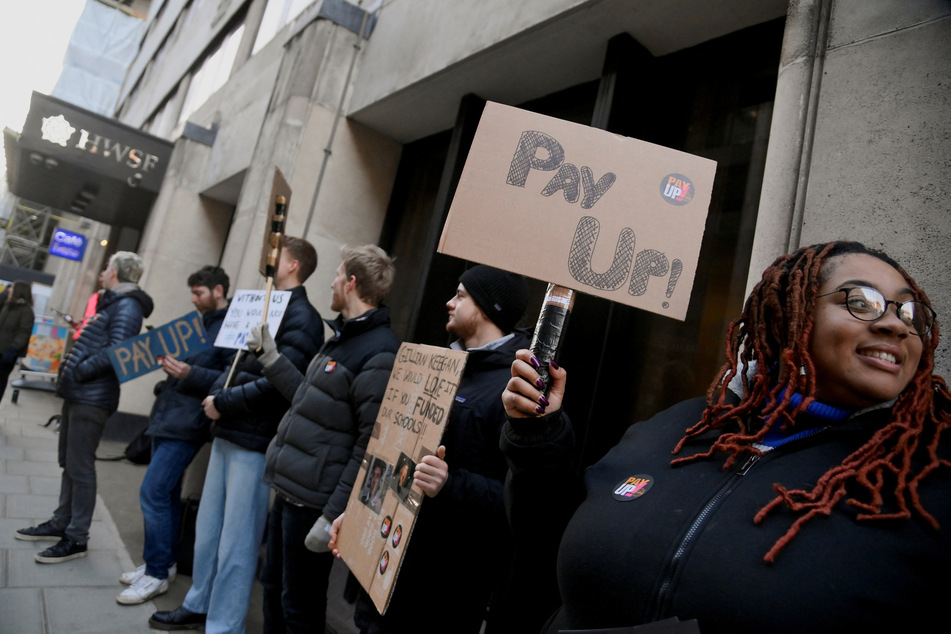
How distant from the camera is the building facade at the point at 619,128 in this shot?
1986 millimetres

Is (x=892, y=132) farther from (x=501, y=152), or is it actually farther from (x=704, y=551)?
(x=704, y=551)

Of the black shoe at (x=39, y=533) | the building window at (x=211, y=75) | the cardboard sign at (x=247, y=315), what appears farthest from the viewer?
the building window at (x=211, y=75)

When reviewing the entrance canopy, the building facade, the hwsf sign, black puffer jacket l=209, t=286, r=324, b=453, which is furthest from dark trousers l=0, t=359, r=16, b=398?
black puffer jacket l=209, t=286, r=324, b=453

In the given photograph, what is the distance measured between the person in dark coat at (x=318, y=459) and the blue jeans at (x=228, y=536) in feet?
1.01

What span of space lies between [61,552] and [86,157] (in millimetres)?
6867

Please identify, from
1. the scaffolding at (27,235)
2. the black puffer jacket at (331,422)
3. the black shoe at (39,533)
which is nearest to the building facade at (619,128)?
the black puffer jacket at (331,422)

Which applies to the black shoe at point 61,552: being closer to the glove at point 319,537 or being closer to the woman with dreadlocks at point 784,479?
the glove at point 319,537

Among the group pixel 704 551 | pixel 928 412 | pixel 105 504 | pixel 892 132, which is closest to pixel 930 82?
pixel 892 132

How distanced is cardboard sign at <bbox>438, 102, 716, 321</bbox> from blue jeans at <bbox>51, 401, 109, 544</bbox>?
3.69 m

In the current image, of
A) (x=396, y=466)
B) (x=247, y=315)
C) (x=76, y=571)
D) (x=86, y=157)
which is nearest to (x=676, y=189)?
(x=396, y=466)

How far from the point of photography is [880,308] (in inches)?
51.3

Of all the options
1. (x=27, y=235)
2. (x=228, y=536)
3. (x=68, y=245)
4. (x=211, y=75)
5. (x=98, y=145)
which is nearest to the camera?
(x=228, y=536)

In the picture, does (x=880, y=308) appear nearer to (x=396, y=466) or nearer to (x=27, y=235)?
(x=396, y=466)

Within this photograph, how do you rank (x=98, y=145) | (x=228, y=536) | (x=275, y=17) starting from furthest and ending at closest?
(x=98, y=145) → (x=275, y=17) → (x=228, y=536)
